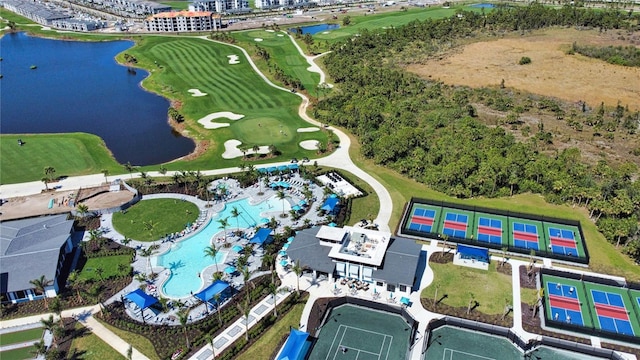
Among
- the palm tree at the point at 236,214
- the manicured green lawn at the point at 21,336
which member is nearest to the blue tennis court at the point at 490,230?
the palm tree at the point at 236,214

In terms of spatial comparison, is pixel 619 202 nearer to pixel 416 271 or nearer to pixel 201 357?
pixel 416 271

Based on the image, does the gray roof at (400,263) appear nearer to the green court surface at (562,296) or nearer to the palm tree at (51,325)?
the green court surface at (562,296)

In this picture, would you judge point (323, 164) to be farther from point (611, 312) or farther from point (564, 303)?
point (611, 312)

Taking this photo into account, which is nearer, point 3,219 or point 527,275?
point 527,275

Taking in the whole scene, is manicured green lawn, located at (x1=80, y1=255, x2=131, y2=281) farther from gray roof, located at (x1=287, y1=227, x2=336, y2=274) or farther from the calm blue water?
the calm blue water

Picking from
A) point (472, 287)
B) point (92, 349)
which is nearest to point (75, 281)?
point (92, 349)

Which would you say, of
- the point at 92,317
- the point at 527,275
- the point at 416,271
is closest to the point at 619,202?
the point at 527,275

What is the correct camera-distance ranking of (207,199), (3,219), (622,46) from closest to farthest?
(3,219), (207,199), (622,46)
